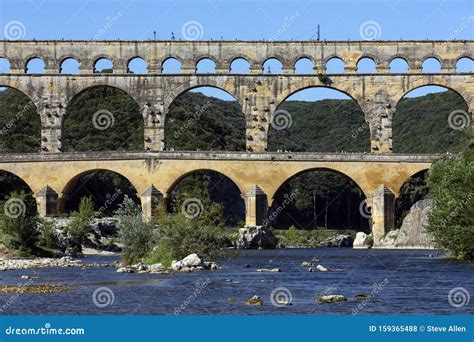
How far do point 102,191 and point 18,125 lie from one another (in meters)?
13.2

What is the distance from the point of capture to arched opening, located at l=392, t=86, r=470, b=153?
108125mm

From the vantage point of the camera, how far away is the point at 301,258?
6297 cm

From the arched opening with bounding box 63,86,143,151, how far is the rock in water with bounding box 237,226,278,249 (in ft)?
85.8

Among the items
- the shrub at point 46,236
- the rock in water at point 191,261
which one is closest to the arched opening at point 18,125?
the shrub at point 46,236

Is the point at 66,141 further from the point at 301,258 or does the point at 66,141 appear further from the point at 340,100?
the point at 340,100

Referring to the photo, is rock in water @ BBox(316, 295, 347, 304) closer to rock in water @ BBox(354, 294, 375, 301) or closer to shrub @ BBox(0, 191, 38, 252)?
rock in water @ BBox(354, 294, 375, 301)

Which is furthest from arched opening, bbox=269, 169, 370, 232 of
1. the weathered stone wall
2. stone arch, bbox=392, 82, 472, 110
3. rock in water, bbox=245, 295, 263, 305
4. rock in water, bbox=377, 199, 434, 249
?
rock in water, bbox=245, 295, 263, 305

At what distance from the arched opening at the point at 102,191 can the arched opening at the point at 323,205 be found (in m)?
16.0

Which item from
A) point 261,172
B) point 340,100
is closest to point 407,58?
point 261,172

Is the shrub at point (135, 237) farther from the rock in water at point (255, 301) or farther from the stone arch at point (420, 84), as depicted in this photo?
the stone arch at point (420, 84)

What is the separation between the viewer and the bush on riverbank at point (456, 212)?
50562mm

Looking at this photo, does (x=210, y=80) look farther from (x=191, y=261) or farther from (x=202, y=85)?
(x=191, y=261)

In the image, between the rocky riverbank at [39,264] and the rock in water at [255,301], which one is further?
the rocky riverbank at [39,264]

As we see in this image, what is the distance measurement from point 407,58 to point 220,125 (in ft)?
124
